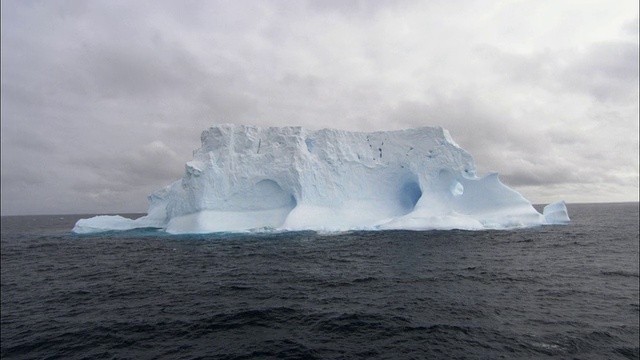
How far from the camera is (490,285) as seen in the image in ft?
35.5

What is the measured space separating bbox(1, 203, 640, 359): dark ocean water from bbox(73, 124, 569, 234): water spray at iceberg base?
33.0 ft

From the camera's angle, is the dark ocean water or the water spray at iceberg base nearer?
the dark ocean water

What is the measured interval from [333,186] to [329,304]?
20975 millimetres

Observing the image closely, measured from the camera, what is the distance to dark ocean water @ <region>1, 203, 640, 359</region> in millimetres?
6715

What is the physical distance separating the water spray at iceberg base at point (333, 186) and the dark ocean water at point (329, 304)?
10.1 m

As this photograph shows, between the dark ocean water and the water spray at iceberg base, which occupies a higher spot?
the water spray at iceberg base

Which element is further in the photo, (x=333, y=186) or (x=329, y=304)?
(x=333, y=186)

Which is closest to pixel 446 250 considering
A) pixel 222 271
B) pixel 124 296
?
pixel 222 271

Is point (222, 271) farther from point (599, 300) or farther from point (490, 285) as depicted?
point (599, 300)

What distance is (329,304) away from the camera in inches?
364

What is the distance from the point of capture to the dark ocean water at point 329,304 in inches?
264

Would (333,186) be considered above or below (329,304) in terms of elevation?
above

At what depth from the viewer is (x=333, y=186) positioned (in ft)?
98.4

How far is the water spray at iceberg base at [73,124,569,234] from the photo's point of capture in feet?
90.0
